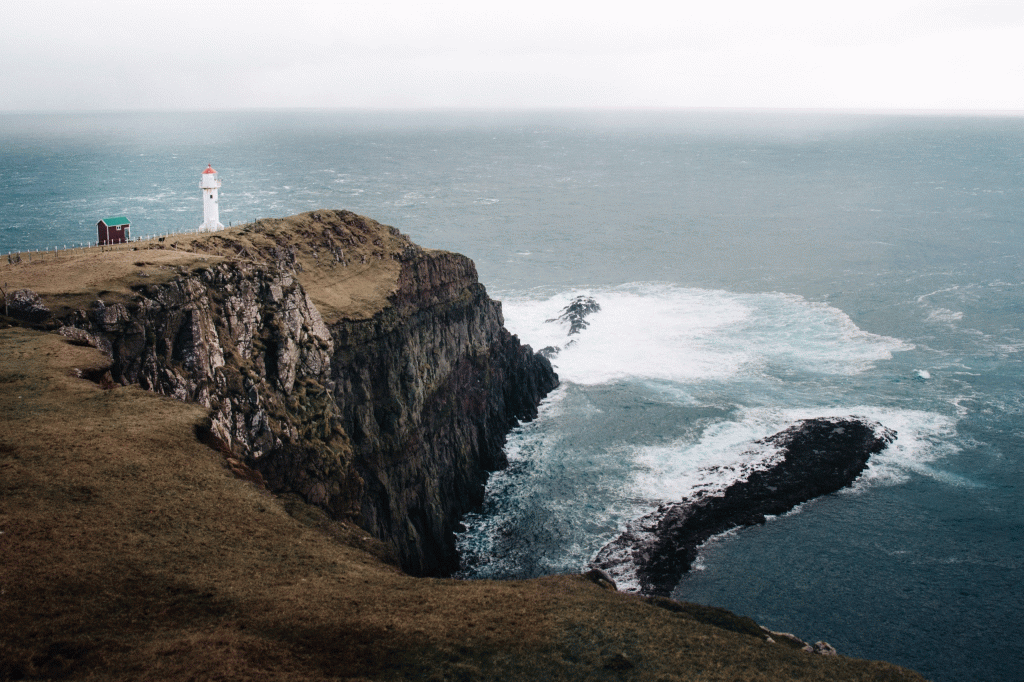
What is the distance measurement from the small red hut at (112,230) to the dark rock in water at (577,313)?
60173mm

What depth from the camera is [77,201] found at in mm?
170875

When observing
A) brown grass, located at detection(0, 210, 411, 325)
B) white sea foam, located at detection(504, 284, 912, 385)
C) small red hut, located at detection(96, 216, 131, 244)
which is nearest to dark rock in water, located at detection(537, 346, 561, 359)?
white sea foam, located at detection(504, 284, 912, 385)

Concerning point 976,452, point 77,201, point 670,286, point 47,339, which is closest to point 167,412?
point 47,339

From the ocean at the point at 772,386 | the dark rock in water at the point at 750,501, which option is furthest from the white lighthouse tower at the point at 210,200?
the dark rock in water at the point at 750,501

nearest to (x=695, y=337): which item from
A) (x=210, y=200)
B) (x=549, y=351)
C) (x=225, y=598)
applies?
(x=549, y=351)

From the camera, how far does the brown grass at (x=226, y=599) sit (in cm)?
2334

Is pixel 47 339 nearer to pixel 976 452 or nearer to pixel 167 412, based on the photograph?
pixel 167 412

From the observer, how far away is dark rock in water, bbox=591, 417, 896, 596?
60.2 metres

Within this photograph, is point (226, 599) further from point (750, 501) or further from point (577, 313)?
point (577, 313)

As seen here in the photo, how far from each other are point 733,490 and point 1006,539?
69.2 ft

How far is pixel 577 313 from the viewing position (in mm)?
120125

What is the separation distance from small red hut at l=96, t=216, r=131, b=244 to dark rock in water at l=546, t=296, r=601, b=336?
Answer: 197 ft

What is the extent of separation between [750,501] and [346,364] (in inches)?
1440

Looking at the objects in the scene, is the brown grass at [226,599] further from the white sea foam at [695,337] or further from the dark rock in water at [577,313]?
the dark rock in water at [577,313]
